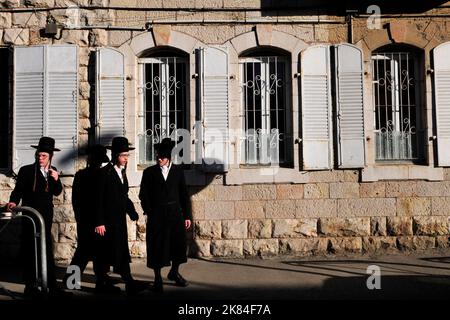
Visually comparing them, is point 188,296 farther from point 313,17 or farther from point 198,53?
point 313,17

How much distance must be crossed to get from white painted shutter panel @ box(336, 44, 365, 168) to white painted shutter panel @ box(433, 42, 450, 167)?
4.14 ft

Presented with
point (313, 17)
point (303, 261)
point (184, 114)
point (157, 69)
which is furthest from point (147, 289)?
point (313, 17)

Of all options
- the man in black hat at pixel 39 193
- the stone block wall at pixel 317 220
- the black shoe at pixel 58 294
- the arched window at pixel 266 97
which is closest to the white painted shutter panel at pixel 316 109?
the arched window at pixel 266 97

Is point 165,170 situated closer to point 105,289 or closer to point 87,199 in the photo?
Answer: point 87,199

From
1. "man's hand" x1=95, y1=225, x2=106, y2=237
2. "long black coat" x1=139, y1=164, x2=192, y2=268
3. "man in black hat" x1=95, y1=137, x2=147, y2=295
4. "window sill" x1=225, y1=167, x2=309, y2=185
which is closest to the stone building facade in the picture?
"window sill" x1=225, y1=167, x2=309, y2=185

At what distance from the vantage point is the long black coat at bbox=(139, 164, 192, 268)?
6.19 meters

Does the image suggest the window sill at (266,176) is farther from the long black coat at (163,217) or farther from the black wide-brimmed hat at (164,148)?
the black wide-brimmed hat at (164,148)

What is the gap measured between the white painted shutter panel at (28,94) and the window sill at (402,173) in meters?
5.42

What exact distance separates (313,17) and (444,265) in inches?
175

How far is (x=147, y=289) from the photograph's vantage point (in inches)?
249

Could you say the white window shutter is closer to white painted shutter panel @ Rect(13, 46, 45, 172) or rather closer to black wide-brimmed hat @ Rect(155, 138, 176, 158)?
white painted shutter panel @ Rect(13, 46, 45, 172)

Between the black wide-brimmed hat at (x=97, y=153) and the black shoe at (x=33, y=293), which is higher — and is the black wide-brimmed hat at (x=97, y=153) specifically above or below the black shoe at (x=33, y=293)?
above

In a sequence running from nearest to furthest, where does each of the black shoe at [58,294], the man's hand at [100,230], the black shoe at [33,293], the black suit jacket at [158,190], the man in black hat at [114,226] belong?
1. the black shoe at [33,293]
2. the black shoe at [58,294]
3. the man's hand at [100,230]
4. the man in black hat at [114,226]
5. the black suit jacket at [158,190]

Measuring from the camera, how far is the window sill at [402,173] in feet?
27.3
